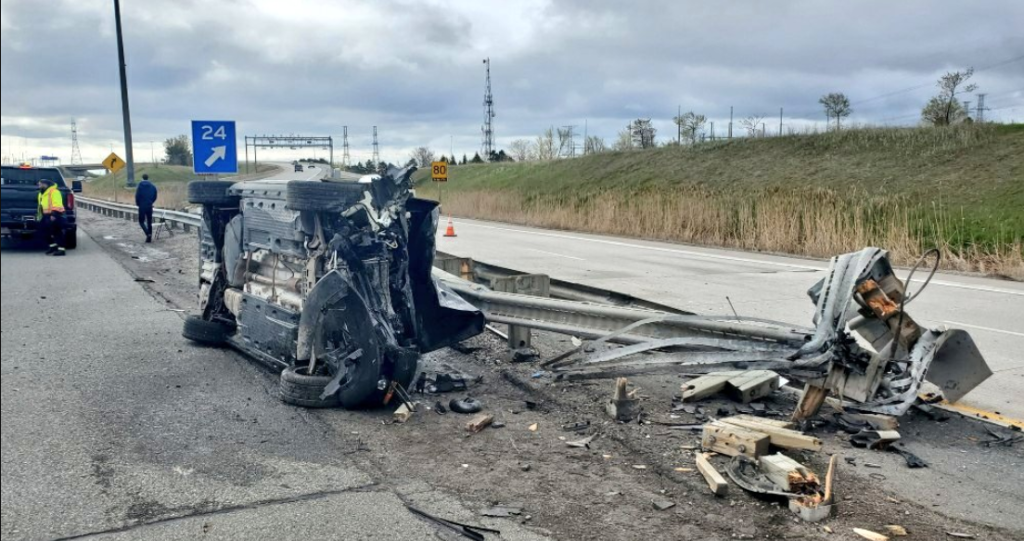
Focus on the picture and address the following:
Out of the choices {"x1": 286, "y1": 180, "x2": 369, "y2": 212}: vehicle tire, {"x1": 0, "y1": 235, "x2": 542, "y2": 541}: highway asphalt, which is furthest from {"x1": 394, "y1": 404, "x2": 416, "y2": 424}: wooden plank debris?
{"x1": 286, "y1": 180, "x2": 369, "y2": 212}: vehicle tire

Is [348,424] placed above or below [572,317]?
below

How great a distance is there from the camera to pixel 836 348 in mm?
5242

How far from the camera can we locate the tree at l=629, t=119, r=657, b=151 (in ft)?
167

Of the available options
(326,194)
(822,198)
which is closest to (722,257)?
(822,198)

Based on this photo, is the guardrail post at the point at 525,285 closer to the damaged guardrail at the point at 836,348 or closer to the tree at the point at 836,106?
the damaged guardrail at the point at 836,348

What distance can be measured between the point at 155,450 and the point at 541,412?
252 cm

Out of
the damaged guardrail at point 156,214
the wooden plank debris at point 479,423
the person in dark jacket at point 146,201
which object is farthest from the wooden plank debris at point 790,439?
the person in dark jacket at point 146,201

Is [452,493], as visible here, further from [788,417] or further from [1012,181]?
[1012,181]

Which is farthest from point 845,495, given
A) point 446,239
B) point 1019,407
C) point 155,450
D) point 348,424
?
point 446,239

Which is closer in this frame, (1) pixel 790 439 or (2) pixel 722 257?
(1) pixel 790 439

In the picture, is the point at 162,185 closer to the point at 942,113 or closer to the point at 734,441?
the point at 942,113

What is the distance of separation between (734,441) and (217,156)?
12885mm

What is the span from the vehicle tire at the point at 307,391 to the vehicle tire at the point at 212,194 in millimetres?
2598

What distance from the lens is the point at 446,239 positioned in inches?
963
